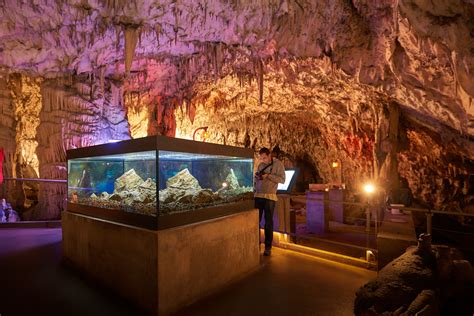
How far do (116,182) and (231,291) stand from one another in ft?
6.50

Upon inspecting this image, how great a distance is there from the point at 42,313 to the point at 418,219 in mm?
12316

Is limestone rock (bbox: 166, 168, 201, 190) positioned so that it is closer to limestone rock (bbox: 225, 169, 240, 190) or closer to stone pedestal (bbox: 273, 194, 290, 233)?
limestone rock (bbox: 225, 169, 240, 190)

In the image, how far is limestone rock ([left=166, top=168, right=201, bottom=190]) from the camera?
3.23 metres

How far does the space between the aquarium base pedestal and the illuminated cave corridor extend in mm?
22

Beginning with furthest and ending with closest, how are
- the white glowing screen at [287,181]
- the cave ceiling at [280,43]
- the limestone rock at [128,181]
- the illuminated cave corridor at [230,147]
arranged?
the white glowing screen at [287,181]
the cave ceiling at [280,43]
the limestone rock at [128,181]
the illuminated cave corridor at [230,147]

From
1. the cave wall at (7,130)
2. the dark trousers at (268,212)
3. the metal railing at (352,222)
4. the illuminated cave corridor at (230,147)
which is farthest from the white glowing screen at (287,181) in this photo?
the cave wall at (7,130)

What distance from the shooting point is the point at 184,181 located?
3.43m

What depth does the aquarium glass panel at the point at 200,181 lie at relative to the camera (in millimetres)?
3037

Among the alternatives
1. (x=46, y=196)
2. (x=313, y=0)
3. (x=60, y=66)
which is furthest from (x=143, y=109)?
(x=313, y=0)

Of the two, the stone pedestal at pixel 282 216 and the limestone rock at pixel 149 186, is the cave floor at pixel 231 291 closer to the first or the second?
the limestone rock at pixel 149 186

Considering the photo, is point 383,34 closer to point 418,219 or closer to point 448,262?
point 448,262

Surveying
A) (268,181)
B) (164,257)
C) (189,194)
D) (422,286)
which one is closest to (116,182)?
(189,194)

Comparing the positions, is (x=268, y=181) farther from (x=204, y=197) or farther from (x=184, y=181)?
(x=184, y=181)

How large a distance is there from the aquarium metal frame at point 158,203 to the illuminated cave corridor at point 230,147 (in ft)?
0.07
